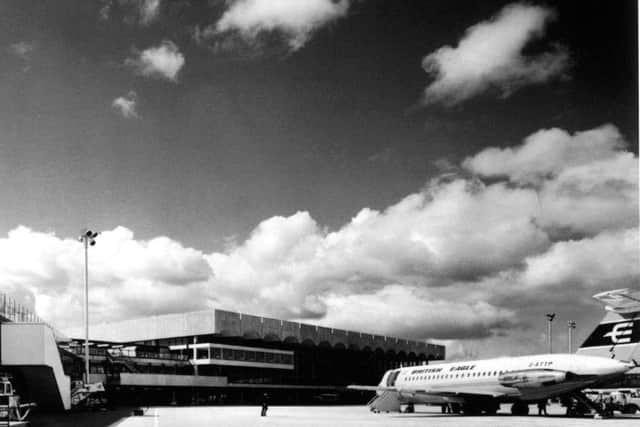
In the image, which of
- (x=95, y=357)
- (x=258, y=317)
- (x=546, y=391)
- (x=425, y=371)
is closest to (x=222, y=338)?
(x=258, y=317)

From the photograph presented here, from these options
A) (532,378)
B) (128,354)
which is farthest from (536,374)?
(128,354)

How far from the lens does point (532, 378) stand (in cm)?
4394

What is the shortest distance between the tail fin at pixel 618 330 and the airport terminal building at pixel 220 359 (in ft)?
91.5

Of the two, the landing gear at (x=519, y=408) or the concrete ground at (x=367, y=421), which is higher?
the concrete ground at (x=367, y=421)

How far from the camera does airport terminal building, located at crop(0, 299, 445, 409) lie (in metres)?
78.4

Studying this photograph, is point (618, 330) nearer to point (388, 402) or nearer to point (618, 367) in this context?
point (618, 367)

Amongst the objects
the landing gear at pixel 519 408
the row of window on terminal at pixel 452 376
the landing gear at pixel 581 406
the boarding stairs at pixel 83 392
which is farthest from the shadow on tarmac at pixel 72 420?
the landing gear at pixel 581 406

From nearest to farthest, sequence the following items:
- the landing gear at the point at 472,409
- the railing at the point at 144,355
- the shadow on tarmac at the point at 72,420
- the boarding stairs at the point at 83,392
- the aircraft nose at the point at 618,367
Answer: the shadow on tarmac at the point at 72,420, the aircraft nose at the point at 618,367, the landing gear at the point at 472,409, the boarding stairs at the point at 83,392, the railing at the point at 144,355

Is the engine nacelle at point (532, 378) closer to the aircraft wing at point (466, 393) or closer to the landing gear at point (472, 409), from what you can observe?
the aircraft wing at point (466, 393)

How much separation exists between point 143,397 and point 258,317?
57.8ft

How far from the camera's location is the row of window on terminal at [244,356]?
87562 millimetres

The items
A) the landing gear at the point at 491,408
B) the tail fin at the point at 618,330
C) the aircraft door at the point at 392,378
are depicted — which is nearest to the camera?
the tail fin at the point at 618,330

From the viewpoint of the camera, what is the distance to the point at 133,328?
9669 cm

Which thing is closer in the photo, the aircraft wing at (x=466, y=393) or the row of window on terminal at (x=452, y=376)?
the aircraft wing at (x=466, y=393)
